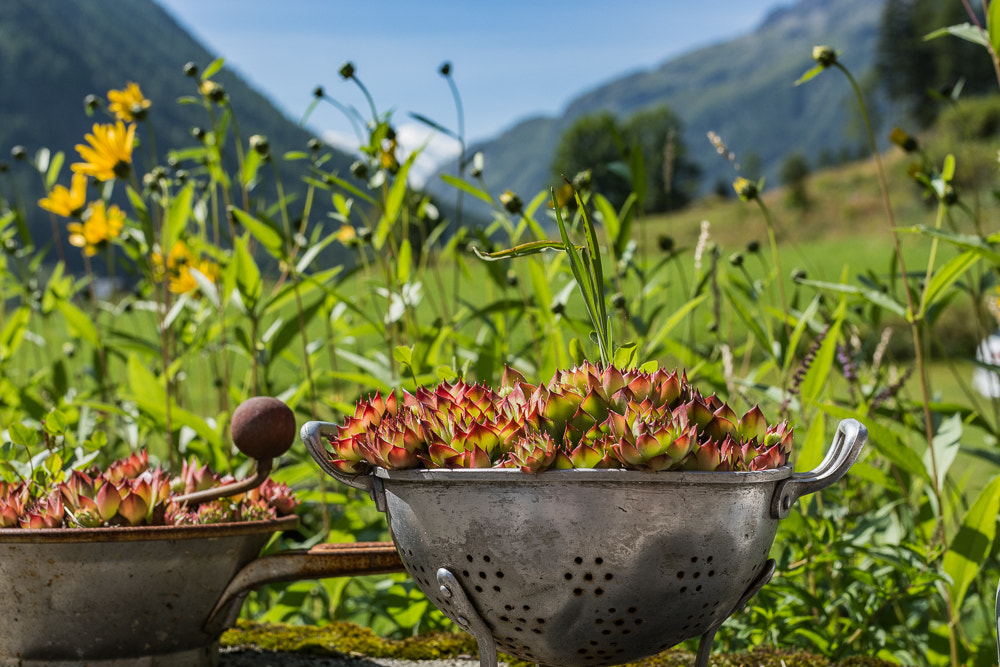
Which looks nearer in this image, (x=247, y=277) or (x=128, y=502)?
(x=128, y=502)

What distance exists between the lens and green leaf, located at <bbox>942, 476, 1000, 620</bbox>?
112cm

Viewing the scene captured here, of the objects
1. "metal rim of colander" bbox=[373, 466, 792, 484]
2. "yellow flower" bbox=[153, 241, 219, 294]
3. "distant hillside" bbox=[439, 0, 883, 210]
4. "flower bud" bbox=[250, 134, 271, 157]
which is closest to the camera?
"metal rim of colander" bbox=[373, 466, 792, 484]

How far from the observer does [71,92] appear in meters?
64.0

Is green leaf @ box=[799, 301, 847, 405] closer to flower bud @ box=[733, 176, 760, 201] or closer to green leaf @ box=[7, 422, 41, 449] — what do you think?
flower bud @ box=[733, 176, 760, 201]

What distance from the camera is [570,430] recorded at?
0.70m

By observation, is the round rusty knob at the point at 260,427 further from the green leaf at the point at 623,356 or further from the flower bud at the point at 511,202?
the flower bud at the point at 511,202

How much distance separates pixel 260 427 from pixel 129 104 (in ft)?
3.35

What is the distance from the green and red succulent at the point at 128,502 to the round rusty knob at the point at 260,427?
0.13 metres

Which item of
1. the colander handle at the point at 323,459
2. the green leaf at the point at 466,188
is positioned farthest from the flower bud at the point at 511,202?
the colander handle at the point at 323,459

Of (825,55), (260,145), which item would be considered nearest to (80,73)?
(260,145)

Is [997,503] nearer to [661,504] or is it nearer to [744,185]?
[744,185]

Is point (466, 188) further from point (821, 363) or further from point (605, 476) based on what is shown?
point (605, 476)

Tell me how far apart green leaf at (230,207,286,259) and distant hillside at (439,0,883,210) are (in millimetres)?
114225

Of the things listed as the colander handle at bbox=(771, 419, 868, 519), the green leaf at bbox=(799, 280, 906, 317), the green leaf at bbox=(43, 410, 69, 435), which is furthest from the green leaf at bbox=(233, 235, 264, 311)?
the colander handle at bbox=(771, 419, 868, 519)
